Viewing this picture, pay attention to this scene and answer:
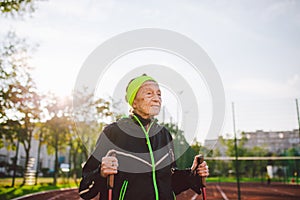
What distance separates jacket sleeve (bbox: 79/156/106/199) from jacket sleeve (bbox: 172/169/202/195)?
0.54 meters

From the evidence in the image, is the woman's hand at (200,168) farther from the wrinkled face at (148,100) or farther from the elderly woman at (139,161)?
the wrinkled face at (148,100)

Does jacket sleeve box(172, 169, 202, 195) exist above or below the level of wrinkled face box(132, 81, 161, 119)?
below

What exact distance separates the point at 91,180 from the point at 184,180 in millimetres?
686

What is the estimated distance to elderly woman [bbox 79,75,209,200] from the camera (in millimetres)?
1845

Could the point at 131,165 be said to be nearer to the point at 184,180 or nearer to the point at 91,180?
the point at 91,180

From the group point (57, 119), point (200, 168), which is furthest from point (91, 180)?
point (57, 119)

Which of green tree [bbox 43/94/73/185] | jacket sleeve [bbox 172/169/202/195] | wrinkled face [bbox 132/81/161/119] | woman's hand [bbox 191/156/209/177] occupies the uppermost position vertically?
green tree [bbox 43/94/73/185]

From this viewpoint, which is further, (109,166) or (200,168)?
(200,168)

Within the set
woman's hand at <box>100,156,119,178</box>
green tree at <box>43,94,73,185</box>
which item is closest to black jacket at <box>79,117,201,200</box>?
woman's hand at <box>100,156,119,178</box>

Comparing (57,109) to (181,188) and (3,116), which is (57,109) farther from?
(181,188)

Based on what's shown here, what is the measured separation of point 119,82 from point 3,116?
49.0ft

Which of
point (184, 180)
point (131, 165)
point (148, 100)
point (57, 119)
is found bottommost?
point (184, 180)

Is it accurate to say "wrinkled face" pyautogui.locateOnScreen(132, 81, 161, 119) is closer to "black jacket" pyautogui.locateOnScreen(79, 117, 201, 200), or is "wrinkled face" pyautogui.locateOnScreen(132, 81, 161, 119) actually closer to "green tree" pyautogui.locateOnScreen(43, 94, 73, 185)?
"black jacket" pyautogui.locateOnScreen(79, 117, 201, 200)

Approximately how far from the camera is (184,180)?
2178mm
